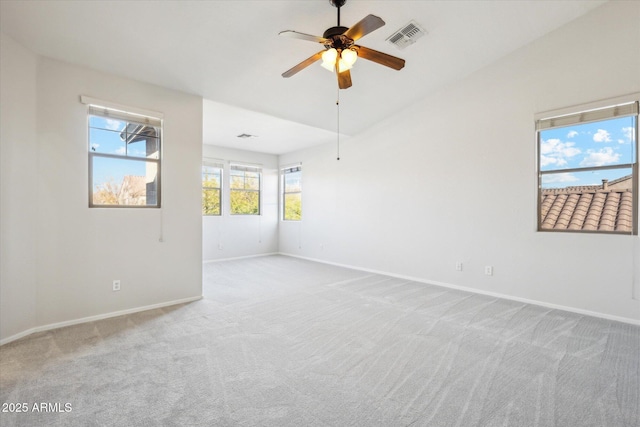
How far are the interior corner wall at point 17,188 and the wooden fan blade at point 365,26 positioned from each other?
3.14m

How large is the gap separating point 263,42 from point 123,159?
2.19 metres

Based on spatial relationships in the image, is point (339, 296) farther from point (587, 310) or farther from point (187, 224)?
point (587, 310)

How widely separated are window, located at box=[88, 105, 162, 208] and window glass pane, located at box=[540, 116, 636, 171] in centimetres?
510

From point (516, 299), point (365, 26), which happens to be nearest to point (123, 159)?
point (365, 26)

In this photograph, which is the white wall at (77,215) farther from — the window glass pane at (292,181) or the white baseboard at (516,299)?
the window glass pane at (292,181)

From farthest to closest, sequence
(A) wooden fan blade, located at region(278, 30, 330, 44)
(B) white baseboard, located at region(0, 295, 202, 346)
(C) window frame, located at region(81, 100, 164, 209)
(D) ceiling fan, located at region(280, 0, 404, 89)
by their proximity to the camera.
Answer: (C) window frame, located at region(81, 100, 164, 209), (B) white baseboard, located at region(0, 295, 202, 346), (D) ceiling fan, located at region(280, 0, 404, 89), (A) wooden fan blade, located at region(278, 30, 330, 44)

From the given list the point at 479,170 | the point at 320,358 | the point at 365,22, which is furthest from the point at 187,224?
the point at 479,170

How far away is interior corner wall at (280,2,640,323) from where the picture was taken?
131 inches

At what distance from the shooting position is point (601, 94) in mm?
3377

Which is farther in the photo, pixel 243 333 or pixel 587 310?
pixel 587 310

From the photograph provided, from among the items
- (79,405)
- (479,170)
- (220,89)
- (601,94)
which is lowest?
(79,405)

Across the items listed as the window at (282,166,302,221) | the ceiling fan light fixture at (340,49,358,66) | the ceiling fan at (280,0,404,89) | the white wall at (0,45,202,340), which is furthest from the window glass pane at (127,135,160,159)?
the window at (282,166,302,221)

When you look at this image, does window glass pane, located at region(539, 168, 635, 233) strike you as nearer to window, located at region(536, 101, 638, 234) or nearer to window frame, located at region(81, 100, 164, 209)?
window, located at region(536, 101, 638, 234)

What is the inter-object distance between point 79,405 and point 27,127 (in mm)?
2688
